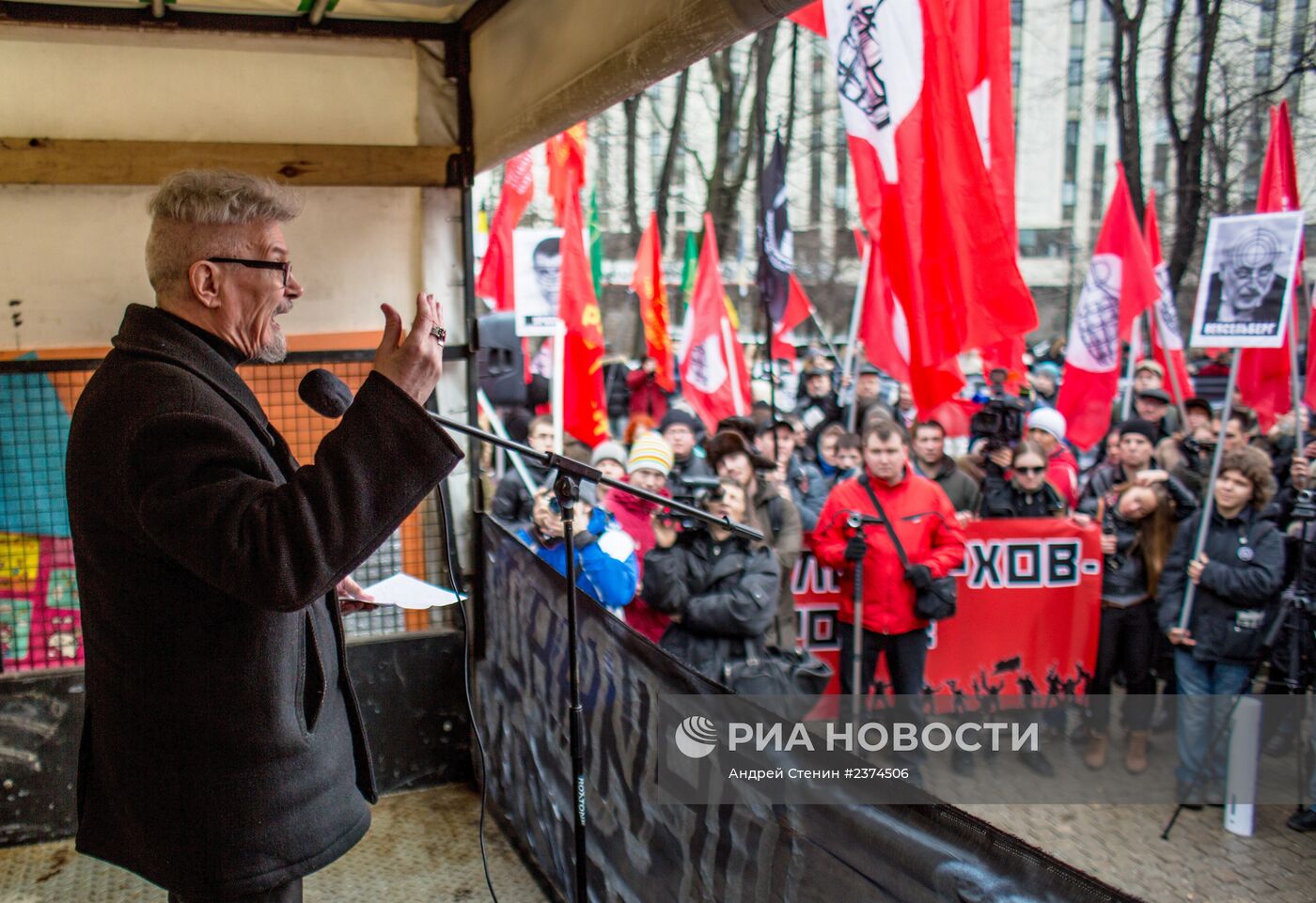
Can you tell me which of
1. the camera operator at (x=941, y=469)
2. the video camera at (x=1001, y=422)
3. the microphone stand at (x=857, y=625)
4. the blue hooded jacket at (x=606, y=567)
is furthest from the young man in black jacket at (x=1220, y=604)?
the blue hooded jacket at (x=606, y=567)

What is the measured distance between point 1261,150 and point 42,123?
2149 cm

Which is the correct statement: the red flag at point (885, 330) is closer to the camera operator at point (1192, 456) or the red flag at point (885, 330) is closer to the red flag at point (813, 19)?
the red flag at point (813, 19)

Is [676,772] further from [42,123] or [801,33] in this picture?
[801,33]

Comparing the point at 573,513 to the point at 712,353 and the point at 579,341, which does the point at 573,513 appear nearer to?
the point at 579,341

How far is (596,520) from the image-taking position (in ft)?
16.5

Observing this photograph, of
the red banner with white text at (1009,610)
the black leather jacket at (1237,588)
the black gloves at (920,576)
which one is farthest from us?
the red banner with white text at (1009,610)

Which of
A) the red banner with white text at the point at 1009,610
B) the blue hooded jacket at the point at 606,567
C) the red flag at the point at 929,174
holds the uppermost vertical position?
the red flag at the point at 929,174

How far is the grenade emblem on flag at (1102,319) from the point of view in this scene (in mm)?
8992

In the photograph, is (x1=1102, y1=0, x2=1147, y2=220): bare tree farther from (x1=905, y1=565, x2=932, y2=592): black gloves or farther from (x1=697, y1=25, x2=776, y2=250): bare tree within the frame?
(x1=905, y1=565, x2=932, y2=592): black gloves

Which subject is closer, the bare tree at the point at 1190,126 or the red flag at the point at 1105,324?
the red flag at the point at 1105,324

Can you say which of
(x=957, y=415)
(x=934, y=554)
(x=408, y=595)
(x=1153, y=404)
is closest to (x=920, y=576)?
(x=934, y=554)

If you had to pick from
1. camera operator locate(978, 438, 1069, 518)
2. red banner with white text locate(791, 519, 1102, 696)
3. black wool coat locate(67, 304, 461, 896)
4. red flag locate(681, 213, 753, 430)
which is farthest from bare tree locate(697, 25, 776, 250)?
black wool coat locate(67, 304, 461, 896)

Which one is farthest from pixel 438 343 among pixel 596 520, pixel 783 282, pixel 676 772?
pixel 783 282

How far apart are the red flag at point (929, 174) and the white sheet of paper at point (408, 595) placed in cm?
276
